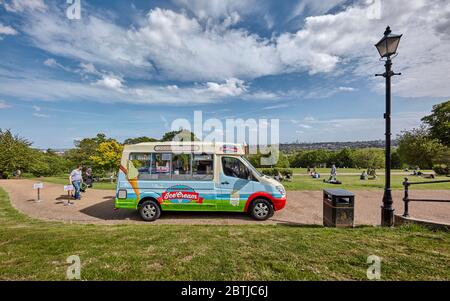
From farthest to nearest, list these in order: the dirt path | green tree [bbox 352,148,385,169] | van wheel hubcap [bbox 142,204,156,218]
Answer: green tree [bbox 352,148,385,169] → van wheel hubcap [bbox 142,204,156,218] → the dirt path

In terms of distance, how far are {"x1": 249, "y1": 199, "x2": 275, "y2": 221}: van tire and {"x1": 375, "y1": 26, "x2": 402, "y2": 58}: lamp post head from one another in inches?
216

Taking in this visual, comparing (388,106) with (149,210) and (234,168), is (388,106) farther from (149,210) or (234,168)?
(149,210)

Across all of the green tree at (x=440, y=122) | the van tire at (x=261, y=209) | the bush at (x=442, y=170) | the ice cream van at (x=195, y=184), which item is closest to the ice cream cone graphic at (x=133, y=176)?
the ice cream van at (x=195, y=184)

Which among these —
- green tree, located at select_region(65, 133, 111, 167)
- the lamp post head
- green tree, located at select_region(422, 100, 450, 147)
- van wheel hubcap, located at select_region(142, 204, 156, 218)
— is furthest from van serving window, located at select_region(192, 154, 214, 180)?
green tree, located at select_region(422, 100, 450, 147)

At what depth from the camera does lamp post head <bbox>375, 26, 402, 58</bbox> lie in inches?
214

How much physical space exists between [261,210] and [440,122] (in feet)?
141

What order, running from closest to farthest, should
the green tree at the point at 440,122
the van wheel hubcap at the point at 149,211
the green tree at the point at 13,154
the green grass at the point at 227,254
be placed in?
the green grass at the point at 227,254 → the van wheel hubcap at the point at 149,211 → the green tree at the point at 13,154 → the green tree at the point at 440,122

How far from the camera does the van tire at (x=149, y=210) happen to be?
7.16 meters

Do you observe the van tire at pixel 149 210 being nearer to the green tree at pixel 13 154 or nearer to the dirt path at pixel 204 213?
the dirt path at pixel 204 213

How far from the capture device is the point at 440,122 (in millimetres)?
33469

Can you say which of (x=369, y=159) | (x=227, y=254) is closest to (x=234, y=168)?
(x=227, y=254)

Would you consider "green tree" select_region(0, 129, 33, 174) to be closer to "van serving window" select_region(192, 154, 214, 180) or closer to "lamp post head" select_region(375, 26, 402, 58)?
"van serving window" select_region(192, 154, 214, 180)
